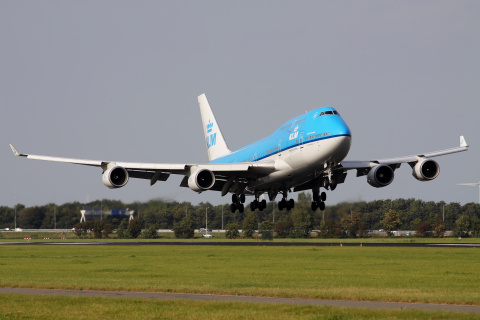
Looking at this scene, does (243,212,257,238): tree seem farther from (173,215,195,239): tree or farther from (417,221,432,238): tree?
(417,221,432,238): tree

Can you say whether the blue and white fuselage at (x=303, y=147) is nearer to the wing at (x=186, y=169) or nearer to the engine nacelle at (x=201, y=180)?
the wing at (x=186, y=169)

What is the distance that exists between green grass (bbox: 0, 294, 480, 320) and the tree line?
196ft

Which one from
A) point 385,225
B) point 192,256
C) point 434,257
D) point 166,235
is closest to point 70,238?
point 166,235

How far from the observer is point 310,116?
55.3m

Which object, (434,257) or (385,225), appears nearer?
(434,257)

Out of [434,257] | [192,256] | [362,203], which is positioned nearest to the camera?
[434,257]

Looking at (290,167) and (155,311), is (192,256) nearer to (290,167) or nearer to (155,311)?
(290,167)

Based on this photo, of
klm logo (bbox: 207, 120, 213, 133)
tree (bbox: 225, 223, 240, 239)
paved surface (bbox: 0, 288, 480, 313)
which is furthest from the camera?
tree (bbox: 225, 223, 240, 239)

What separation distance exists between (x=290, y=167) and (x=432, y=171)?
1335 centimetres

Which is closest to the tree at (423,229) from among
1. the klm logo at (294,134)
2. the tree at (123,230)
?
the tree at (123,230)

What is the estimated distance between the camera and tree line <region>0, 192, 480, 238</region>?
107m

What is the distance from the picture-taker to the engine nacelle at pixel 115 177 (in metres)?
58.8

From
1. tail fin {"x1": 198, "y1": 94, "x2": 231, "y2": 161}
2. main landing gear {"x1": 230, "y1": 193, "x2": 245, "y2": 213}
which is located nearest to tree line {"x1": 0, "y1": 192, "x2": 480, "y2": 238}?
tail fin {"x1": 198, "y1": 94, "x2": 231, "y2": 161}

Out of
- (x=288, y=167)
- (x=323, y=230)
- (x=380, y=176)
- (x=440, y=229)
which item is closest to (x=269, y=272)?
(x=288, y=167)
